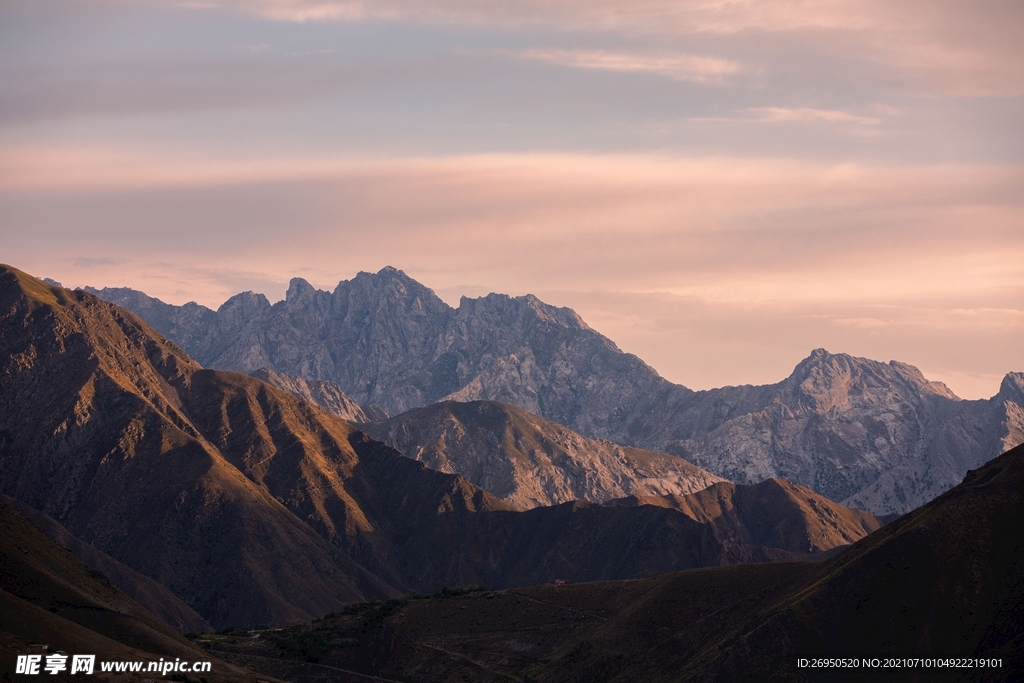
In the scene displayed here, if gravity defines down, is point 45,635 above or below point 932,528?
below

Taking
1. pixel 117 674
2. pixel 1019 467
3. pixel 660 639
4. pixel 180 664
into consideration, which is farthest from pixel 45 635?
pixel 1019 467

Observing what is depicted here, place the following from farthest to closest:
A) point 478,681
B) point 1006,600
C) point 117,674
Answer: point 478,681, point 1006,600, point 117,674

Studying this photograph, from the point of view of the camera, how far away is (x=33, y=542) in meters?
172

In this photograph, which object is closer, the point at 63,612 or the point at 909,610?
the point at 63,612

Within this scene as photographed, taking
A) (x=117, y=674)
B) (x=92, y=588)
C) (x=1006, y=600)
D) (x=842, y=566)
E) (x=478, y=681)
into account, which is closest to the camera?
(x=117, y=674)

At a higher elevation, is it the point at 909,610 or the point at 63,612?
the point at 909,610

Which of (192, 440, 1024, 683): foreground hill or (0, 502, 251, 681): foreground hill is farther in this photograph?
(192, 440, 1024, 683): foreground hill

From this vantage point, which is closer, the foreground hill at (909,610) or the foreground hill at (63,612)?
the foreground hill at (63,612)

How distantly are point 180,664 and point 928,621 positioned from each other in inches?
3671

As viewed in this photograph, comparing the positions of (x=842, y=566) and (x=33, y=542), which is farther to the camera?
(x=842, y=566)

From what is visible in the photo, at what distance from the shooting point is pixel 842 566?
610 ft

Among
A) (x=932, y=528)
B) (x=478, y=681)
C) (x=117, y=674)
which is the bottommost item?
(x=478, y=681)

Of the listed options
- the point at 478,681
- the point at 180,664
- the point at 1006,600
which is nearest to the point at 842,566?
the point at 1006,600

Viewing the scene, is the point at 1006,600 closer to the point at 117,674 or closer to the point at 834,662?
the point at 834,662
